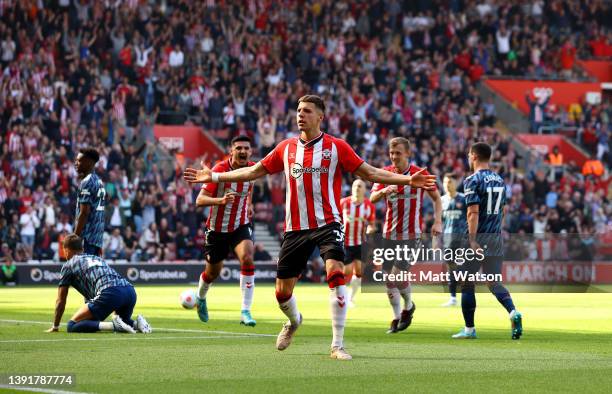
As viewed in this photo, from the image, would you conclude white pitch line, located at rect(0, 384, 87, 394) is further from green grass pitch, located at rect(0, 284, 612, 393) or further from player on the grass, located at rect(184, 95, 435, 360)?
player on the grass, located at rect(184, 95, 435, 360)

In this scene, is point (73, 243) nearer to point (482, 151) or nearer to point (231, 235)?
point (231, 235)

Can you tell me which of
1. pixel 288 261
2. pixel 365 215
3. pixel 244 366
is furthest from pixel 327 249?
pixel 365 215

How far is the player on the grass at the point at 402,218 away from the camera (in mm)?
16266

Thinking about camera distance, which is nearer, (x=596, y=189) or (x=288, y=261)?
(x=288, y=261)

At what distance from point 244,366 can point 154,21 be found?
105ft

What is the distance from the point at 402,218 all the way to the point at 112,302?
436 cm

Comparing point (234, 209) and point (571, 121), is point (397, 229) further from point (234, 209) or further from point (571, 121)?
point (571, 121)

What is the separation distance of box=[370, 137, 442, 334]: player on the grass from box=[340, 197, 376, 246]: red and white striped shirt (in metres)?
7.33

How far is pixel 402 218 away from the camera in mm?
17016

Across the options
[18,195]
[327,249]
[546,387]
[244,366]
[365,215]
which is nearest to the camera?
[546,387]

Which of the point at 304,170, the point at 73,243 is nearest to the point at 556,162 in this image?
the point at 73,243

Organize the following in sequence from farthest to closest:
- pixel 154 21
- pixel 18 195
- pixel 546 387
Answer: pixel 154 21 → pixel 18 195 → pixel 546 387

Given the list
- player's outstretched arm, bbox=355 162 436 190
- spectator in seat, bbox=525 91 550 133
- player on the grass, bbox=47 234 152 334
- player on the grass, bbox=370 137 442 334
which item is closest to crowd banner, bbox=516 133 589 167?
spectator in seat, bbox=525 91 550 133

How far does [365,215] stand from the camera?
25.4 meters
